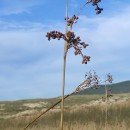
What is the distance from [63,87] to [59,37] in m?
0.27

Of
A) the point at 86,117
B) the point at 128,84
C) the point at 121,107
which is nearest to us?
the point at 86,117

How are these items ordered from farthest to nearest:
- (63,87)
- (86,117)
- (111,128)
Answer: (86,117) → (111,128) → (63,87)

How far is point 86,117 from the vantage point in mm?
24031

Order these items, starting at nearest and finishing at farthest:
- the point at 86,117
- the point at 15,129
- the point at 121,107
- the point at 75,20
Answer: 1. the point at 75,20
2. the point at 15,129
3. the point at 86,117
4. the point at 121,107

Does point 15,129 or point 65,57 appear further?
point 15,129

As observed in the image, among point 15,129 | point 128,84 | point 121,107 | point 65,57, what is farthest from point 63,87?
point 128,84

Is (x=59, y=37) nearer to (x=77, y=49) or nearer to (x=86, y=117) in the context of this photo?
(x=77, y=49)

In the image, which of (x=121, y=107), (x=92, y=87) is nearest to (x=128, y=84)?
(x=121, y=107)

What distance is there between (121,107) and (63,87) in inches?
974

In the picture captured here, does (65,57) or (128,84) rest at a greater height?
(128,84)

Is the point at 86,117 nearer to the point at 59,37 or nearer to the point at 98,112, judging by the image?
the point at 98,112

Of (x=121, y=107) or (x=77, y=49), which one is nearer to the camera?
(x=77, y=49)

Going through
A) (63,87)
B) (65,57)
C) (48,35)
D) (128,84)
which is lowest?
(63,87)

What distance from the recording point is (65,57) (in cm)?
216
